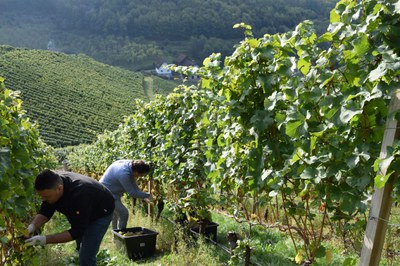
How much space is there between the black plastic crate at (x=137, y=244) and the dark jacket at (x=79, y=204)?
1.84 meters

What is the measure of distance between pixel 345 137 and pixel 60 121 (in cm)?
5273

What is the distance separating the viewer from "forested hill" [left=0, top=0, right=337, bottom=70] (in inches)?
4934

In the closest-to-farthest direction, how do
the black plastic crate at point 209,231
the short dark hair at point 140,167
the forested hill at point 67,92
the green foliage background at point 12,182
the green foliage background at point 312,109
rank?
the green foliage background at point 312,109 < the green foliage background at point 12,182 < the short dark hair at point 140,167 < the black plastic crate at point 209,231 < the forested hill at point 67,92

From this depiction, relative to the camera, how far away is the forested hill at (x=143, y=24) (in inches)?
4934

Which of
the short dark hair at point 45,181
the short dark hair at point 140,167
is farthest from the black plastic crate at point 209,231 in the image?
the short dark hair at point 45,181

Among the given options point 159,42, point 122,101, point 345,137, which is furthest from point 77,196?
point 159,42

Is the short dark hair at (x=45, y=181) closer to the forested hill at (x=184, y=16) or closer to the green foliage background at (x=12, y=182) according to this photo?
the green foliage background at (x=12, y=182)

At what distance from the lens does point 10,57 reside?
2667 inches

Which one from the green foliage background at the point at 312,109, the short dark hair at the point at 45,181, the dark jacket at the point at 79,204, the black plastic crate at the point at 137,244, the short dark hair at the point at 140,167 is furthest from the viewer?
the black plastic crate at the point at 137,244

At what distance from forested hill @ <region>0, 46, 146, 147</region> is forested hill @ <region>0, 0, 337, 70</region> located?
39.6 meters

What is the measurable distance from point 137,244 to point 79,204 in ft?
7.30

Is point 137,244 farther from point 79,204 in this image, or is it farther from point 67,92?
point 67,92

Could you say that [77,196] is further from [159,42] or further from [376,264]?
[159,42]

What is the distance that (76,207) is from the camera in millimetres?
3502
